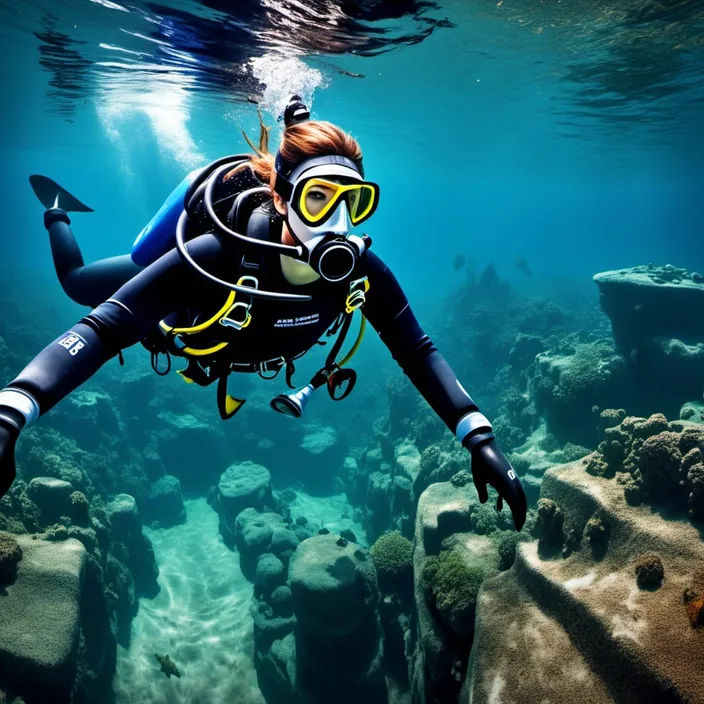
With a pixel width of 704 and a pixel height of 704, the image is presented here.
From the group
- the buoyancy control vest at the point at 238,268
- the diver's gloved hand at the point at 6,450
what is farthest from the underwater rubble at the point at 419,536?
the diver's gloved hand at the point at 6,450

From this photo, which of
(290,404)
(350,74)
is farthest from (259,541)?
(350,74)

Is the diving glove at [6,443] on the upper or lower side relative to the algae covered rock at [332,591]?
upper

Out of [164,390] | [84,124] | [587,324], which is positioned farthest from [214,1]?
[587,324]

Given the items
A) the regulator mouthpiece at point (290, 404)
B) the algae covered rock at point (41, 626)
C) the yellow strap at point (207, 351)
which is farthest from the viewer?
Result: the algae covered rock at point (41, 626)

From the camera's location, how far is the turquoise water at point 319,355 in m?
10.9

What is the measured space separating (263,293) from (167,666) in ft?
39.3

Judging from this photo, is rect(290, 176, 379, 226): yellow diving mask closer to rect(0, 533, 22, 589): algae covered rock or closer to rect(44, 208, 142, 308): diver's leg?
rect(44, 208, 142, 308): diver's leg

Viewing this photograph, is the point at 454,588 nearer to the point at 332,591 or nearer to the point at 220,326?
the point at 332,591

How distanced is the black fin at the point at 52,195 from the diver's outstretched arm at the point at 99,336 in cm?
489

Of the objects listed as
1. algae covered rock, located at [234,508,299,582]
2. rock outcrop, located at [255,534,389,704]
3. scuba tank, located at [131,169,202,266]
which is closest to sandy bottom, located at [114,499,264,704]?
algae covered rock, located at [234,508,299,582]

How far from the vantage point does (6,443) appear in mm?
1697

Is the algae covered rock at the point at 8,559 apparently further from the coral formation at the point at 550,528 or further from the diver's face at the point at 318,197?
the coral formation at the point at 550,528

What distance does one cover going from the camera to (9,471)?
1.83 m

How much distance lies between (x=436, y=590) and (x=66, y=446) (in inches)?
670
